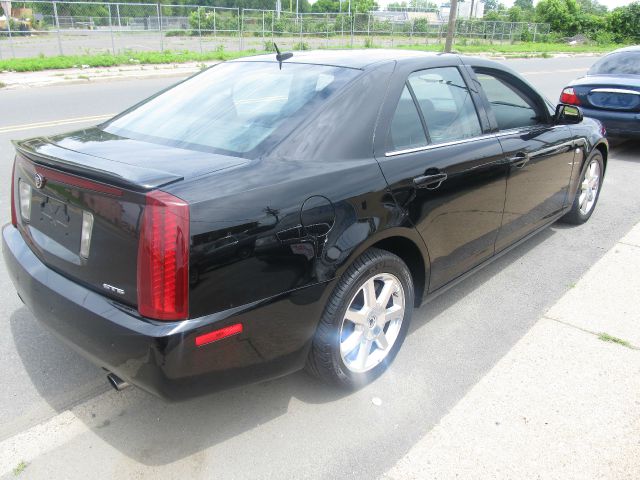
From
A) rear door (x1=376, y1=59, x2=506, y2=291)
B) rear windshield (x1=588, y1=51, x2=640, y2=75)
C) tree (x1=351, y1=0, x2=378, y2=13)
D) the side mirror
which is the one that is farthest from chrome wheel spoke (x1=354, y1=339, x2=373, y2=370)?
tree (x1=351, y1=0, x2=378, y2=13)

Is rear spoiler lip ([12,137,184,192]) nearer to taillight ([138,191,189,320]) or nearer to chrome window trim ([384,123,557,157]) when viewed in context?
taillight ([138,191,189,320])

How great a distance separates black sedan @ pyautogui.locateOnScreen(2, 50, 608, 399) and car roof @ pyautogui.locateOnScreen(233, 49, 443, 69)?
0.02 m

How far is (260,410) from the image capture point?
8.87 ft

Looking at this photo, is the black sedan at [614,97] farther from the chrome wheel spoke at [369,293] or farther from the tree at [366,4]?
the tree at [366,4]

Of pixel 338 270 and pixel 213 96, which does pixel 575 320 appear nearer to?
pixel 338 270

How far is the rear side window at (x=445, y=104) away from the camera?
3117mm

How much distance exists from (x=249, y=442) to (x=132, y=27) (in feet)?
74.4

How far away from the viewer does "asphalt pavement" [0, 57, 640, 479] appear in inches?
93.6

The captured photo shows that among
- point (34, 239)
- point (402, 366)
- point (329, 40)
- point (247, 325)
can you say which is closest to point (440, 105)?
point (402, 366)

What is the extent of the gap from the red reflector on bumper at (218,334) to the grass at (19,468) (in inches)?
38.1

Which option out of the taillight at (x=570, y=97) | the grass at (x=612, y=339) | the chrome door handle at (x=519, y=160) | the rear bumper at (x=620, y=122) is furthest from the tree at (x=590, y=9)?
the grass at (x=612, y=339)

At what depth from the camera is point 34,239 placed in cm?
261

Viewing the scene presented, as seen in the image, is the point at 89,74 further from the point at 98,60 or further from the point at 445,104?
the point at 445,104

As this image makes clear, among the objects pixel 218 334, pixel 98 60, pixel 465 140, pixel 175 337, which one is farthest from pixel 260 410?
pixel 98 60
